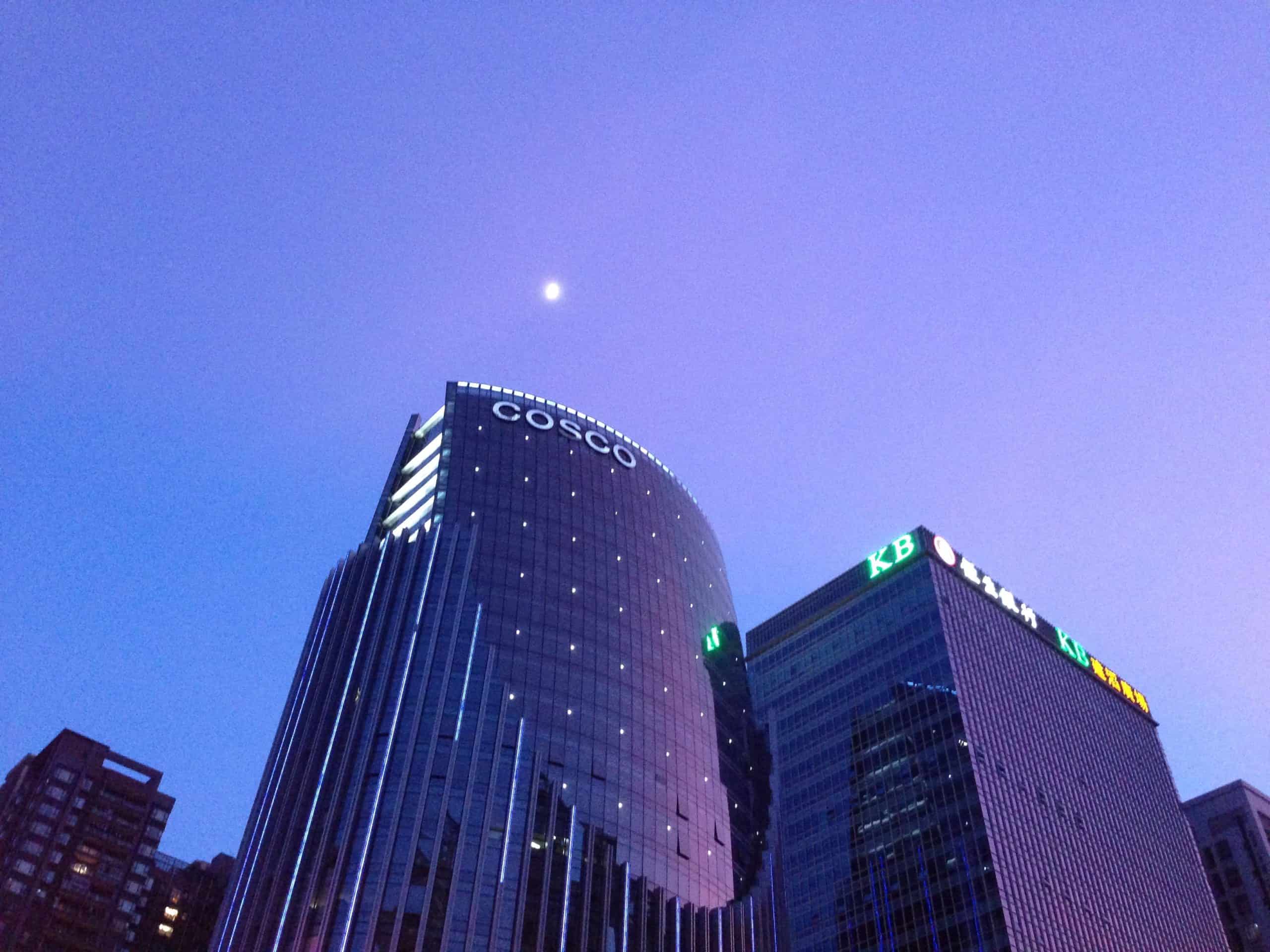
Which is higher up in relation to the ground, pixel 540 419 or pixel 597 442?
pixel 540 419

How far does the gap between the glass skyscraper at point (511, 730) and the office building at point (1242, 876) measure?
91098mm

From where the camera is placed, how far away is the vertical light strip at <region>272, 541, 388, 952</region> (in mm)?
111700

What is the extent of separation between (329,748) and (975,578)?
96670 mm

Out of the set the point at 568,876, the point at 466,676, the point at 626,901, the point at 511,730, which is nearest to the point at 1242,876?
the point at 626,901

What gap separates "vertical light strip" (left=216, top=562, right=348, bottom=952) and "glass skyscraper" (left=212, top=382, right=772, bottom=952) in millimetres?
474

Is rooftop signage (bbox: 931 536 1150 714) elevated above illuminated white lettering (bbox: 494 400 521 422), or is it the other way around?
illuminated white lettering (bbox: 494 400 521 422)

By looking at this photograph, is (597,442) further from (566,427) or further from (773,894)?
(773,894)

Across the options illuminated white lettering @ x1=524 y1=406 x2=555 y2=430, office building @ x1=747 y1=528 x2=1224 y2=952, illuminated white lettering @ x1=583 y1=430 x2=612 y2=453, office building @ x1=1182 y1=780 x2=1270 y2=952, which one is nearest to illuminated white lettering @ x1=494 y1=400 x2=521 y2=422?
illuminated white lettering @ x1=524 y1=406 x2=555 y2=430

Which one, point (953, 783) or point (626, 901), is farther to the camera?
point (953, 783)

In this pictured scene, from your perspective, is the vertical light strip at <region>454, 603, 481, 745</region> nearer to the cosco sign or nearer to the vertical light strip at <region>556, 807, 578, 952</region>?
the vertical light strip at <region>556, 807, 578, 952</region>

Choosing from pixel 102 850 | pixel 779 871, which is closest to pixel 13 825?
pixel 102 850

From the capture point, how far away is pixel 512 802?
12088 cm

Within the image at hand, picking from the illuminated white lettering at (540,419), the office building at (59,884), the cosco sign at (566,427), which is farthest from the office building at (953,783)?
the office building at (59,884)

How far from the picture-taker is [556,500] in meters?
164
